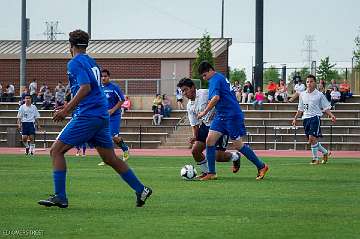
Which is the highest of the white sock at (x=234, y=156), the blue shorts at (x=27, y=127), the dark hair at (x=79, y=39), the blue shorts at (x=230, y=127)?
the dark hair at (x=79, y=39)

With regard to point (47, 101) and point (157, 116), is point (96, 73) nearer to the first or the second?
point (157, 116)

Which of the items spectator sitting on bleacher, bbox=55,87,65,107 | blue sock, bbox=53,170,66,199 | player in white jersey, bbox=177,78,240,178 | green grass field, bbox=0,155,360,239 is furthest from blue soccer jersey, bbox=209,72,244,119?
spectator sitting on bleacher, bbox=55,87,65,107

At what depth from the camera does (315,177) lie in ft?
64.8

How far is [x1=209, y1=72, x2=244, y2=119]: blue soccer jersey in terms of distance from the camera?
18328mm

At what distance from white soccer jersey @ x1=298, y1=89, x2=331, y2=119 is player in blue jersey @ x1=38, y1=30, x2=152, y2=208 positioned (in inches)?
533

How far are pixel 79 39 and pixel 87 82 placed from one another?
62 cm

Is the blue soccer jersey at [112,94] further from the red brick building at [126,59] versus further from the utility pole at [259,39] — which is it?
the red brick building at [126,59]

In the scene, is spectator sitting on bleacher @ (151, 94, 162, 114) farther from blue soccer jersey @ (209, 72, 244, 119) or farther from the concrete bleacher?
blue soccer jersey @ (209, 72, 244, 119)

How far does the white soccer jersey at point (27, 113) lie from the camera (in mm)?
33469

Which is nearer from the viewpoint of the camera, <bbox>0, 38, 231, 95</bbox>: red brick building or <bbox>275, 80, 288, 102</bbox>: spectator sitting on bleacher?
<bbox>275, 80, 288, 102</bbox>: spectator sitting on bleacher

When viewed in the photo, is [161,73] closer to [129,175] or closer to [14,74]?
[14,74]

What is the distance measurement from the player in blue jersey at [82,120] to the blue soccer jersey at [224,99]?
18.8 feet

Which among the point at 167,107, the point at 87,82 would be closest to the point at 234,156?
the point at 87,82

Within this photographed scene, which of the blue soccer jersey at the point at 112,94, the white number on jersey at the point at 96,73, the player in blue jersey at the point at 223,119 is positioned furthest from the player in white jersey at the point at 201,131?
the white number on jersey at the point at 96,73
